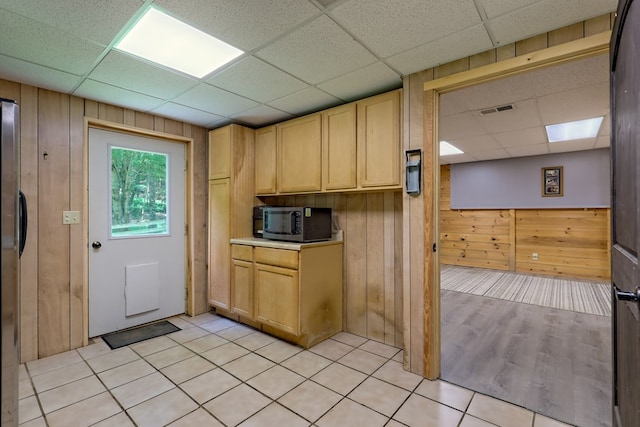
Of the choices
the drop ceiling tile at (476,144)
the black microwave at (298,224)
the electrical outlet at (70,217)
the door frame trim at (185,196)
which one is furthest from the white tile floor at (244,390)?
the drop ceiling tile at (476,144)

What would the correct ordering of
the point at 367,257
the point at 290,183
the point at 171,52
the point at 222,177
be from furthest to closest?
the point at 222,177 → the point at 290,183 → the point at 367,257 → the point at 171,52

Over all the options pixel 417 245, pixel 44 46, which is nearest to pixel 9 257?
pixel 44 46

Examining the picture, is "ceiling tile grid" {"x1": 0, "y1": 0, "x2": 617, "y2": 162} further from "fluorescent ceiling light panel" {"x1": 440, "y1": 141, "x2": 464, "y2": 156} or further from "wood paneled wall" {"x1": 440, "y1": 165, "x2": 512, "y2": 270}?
"wood paneled wall" {"x1": 440, "y1": 165, "x2": 512, "y2": 270}

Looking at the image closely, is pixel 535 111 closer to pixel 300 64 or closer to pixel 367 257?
pixel 367 257

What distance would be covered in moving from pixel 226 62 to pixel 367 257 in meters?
2.00

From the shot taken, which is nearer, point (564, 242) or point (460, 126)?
point (460, 126)

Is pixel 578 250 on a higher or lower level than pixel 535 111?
lower

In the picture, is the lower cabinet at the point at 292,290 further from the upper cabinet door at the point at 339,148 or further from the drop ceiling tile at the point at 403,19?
the drop ceiling tile at the point at 403,19

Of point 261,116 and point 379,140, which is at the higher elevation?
point 261,116

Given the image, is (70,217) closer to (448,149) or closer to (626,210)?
(626,210)

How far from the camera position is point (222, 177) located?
3.45 metres

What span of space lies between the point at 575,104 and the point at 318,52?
2.71m

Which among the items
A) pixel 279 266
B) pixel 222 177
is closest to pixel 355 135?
pixel 279 266

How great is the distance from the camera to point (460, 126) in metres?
3.94
